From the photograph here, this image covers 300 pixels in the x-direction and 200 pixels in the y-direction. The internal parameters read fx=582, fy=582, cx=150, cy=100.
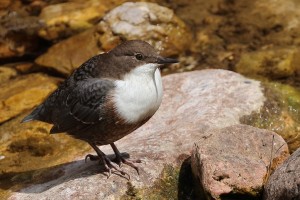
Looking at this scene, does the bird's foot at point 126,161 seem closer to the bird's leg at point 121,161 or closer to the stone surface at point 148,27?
the bird's leg at point 121,161

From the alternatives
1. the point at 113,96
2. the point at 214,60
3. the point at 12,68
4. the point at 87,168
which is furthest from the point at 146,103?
the point at 12,68

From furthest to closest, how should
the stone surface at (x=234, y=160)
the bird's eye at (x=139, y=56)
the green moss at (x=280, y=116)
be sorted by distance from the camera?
the green moss at (x=280, y=116)
the bird's eye at (x=139, y=56)
the stone surface at (x=234, y=160)

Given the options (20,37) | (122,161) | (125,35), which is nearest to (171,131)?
(122,161)

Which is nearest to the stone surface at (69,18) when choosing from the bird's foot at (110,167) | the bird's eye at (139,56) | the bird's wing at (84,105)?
the bird's wing at (84,105)

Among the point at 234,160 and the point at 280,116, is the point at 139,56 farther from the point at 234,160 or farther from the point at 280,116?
the point at 280,116

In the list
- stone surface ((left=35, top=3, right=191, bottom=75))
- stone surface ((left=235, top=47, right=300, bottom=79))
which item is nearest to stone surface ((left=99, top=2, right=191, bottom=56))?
stone surface ((left=35, top=3, right=191, bottom=75))

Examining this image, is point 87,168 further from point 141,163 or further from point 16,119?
point 16,119
